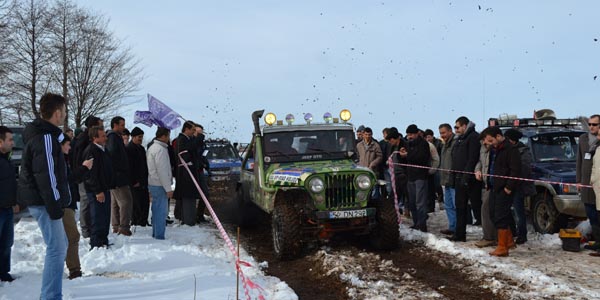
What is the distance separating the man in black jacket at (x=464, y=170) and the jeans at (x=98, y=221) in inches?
212

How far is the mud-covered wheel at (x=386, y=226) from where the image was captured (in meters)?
7.23

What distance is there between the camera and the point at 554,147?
30.6 feet

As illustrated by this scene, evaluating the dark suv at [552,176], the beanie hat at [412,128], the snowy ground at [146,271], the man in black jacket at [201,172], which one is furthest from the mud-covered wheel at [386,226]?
the man in black jacket at [201,172]

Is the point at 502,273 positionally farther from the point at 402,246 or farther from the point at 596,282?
the point at 402,246

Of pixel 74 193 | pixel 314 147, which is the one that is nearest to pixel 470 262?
pixel 314 147

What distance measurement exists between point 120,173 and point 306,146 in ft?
9.77

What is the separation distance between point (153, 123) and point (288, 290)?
6.34 metres

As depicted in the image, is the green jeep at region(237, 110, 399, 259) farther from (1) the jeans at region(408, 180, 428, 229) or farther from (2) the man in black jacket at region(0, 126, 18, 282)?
(2) the man in black jacket at region(0, 126, 18, 282)

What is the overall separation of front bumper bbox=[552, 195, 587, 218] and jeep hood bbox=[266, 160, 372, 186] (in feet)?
11.2

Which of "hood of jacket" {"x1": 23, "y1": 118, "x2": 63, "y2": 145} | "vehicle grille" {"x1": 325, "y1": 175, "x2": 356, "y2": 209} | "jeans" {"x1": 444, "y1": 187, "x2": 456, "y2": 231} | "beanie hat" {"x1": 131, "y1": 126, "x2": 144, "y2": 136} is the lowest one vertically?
"jeans" {"x1": 444, "y1": 187, "x2": 456, "y2": 231}

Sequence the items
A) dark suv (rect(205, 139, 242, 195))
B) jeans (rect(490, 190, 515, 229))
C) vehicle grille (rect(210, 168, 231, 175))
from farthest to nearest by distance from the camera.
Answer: vehicle grille (rect(210, 168, 231, 175)) → dark suv (rect(205, 139, 242, 195)) → jeans (rect(490, 190, 515, 229))

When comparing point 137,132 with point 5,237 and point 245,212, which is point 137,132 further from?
point 5,237

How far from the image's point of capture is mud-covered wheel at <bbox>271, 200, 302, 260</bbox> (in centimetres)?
678

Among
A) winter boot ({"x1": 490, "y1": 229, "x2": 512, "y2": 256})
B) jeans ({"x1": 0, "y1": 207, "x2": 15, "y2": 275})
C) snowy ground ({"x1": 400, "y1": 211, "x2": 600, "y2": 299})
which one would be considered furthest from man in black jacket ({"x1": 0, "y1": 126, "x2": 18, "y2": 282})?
winter boot ({"x1": 490, "y1": 229, "x2": 512, "y2": 256})
